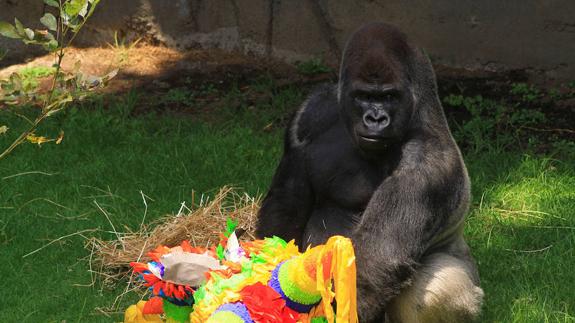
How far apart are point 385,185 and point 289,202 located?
456 mm

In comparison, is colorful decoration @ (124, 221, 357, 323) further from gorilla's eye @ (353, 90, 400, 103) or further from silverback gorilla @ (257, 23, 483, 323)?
gorilla's eye @ (353, 90, 400, 103)

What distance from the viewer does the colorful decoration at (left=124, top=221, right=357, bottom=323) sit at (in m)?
2.51

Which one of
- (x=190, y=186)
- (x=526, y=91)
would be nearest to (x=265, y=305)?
(x=190, y=186)

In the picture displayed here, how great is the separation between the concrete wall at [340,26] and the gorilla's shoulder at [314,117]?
2.44 metres

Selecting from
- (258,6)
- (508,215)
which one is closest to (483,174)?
(508,215)

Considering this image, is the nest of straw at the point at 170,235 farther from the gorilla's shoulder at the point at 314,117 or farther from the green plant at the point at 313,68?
the green plant at the point at 313,68

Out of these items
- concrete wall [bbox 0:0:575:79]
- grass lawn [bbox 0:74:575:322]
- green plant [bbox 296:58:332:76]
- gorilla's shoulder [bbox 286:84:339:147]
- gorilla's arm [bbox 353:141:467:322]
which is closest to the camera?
gorilla's arm [bbox 353:141:467:322]

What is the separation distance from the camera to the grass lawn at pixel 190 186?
3.51 metres

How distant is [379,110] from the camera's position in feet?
9.46

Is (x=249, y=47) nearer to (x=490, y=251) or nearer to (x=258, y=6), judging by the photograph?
(x=258, y=6)

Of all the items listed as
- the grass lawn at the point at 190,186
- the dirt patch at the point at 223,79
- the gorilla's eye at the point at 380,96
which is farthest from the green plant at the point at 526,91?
the gorilla's eye at the point at 380,96

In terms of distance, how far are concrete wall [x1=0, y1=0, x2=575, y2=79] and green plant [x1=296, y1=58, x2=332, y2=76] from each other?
97 millimetres

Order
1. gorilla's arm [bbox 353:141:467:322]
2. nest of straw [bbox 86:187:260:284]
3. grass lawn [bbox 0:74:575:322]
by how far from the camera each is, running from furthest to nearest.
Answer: nest of straw [bbox 86:187:260:284] → grass lawn [bbox 0:74:575:322] → gorilla's arm [bbox 353:141:467:322]

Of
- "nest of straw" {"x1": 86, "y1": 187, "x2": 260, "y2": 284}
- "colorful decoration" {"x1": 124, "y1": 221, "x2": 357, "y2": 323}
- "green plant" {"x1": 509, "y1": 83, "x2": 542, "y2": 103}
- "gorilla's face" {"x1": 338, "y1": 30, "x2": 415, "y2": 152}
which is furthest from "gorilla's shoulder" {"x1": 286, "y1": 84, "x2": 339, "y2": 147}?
"green plant" {"x1": 509, "y1": 83, "x2": 542, "y2": 103}
